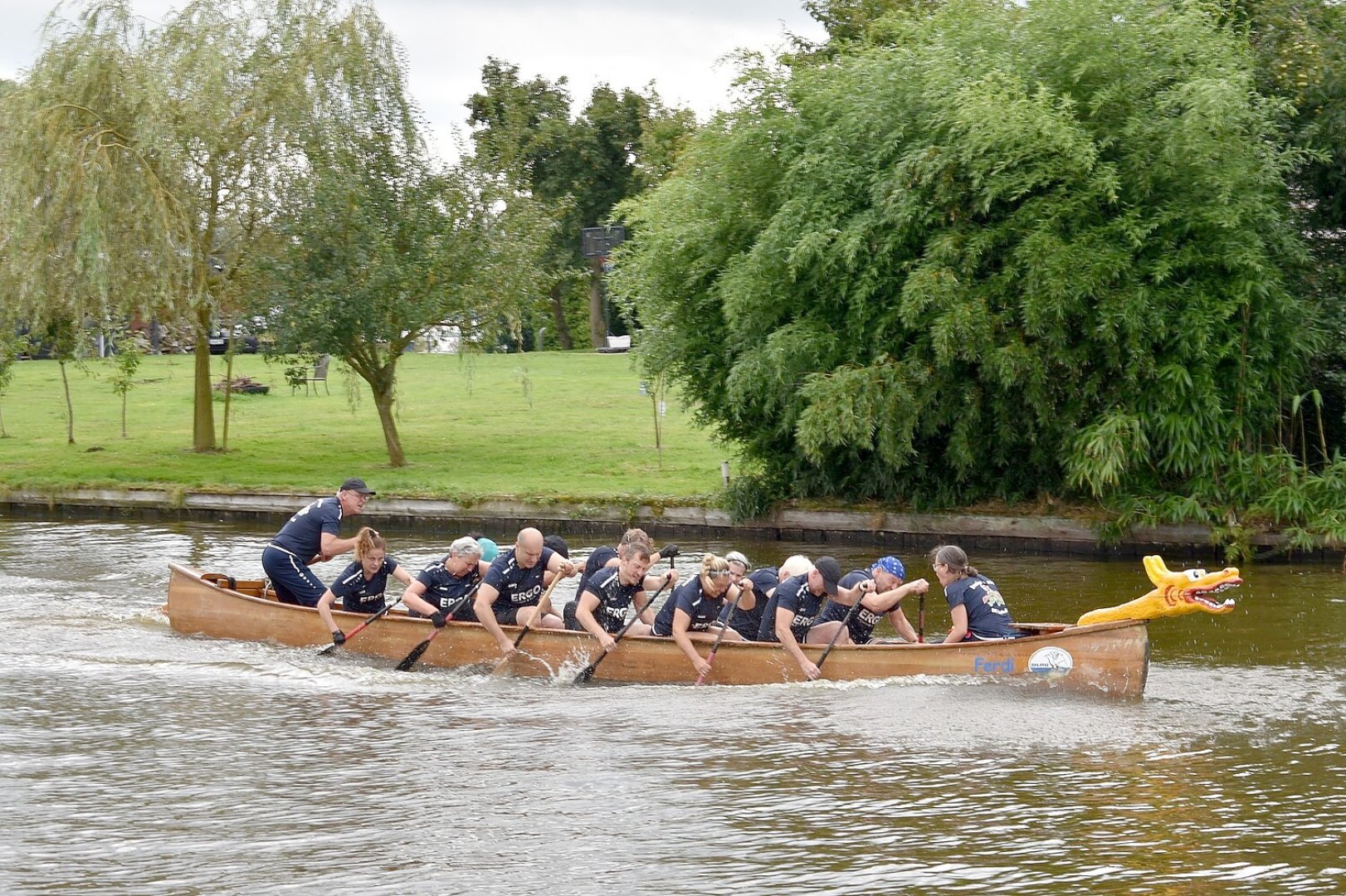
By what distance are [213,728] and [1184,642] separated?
9250 mm

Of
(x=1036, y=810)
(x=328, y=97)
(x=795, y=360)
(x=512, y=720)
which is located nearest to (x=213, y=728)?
(x=512, y=720)

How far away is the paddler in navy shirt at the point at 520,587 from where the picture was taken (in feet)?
44.7

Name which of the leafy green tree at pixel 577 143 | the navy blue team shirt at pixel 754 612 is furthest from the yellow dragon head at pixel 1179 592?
the leafy green tree at pixel 577 143

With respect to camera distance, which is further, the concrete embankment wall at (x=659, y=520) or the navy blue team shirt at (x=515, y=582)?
the concrete embankment wall at (x=659, y=520)

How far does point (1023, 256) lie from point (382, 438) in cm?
1623

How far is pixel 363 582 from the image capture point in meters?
14.5

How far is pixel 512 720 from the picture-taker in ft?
39.9

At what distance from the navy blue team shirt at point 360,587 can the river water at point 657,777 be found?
0.66m

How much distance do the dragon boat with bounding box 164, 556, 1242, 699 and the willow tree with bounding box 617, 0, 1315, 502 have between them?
6374 millimetres

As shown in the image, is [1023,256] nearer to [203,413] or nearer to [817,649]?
[817,649]

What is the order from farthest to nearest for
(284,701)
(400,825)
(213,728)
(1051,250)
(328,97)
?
(328,97) < (1051,250) < (284,701) < (213,728) < (400,825)

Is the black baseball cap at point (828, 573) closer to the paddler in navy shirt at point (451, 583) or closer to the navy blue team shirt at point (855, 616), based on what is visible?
the navy blue team shirt at point (855, 616)

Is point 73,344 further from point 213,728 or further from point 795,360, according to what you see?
point 213,728

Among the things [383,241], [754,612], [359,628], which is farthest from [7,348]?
[754,612]
